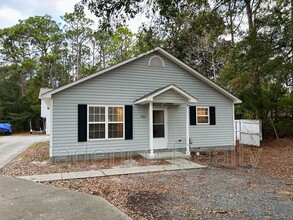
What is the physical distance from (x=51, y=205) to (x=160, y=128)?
24.7 ft

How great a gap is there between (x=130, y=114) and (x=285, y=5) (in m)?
7.96

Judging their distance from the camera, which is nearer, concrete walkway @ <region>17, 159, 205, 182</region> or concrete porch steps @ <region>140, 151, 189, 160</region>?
concrete walkway @ <region>17, 159, 205, 182</region>

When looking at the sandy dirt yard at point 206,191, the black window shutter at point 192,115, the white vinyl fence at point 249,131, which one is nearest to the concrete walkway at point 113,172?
the sandy dirt yard at point 206,191

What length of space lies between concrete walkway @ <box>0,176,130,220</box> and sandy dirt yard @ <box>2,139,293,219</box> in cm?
35

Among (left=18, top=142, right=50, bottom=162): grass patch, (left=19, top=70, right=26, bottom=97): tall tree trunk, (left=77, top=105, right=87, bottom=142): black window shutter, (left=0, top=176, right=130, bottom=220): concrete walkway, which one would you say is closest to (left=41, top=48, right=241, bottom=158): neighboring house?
(left=77, top=105, right=87, bottom=142): black window shutter

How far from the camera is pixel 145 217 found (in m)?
4.36

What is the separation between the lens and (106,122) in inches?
423

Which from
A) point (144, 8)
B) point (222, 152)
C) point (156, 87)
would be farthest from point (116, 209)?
point (222, 152)

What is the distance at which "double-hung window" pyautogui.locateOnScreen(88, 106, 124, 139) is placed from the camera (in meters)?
10.5

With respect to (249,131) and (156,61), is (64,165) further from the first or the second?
(249,131)

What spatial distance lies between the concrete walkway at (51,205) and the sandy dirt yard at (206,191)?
0.35m

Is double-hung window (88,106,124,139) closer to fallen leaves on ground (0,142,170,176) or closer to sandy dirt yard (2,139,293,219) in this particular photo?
fallen leaves on ground (0,142,170,176)

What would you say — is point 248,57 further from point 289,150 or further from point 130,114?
point 130,114

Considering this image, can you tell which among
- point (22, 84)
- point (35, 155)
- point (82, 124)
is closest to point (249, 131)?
point (82, 124)
